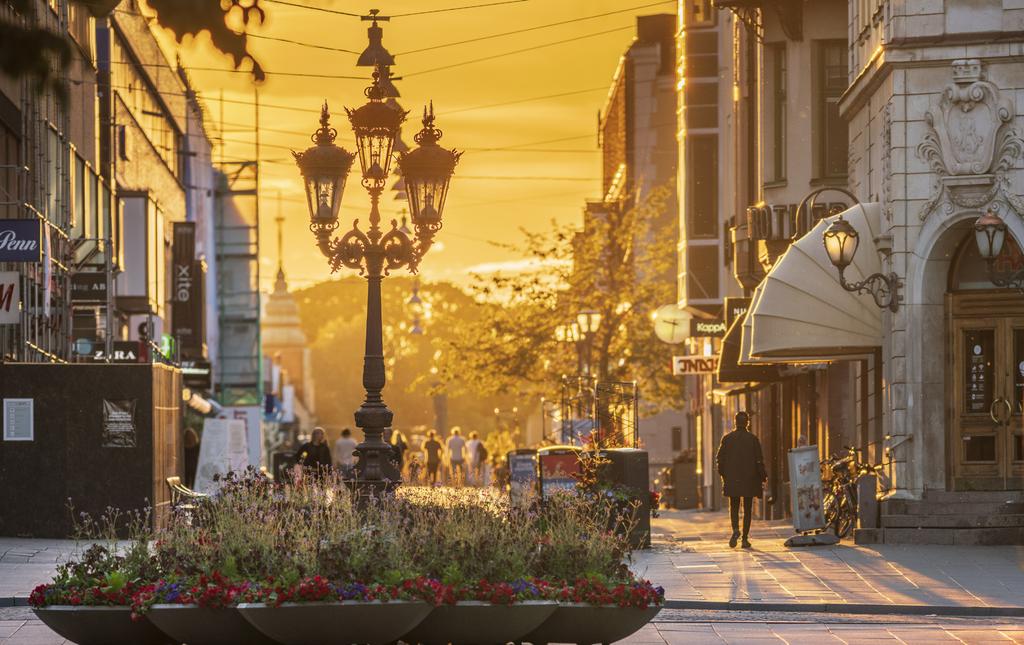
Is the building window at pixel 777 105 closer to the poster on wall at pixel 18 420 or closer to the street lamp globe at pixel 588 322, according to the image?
the street lamp globe at pixel 588 322

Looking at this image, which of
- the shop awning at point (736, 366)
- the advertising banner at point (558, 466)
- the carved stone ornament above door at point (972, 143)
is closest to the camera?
the carved stone ornament above door at point (972, 143)

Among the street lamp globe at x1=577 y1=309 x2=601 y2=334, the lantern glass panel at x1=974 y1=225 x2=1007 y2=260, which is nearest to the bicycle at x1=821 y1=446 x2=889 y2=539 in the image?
the lantern glass panel at x1=974 y1=225 x2=1007 y2=260

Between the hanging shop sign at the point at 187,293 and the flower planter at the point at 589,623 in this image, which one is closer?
the flower planter at the point at 589,623

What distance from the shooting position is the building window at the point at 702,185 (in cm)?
5094

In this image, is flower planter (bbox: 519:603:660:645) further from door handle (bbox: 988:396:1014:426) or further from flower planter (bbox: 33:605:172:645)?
door handle (bbox: 988:396:1014:426)

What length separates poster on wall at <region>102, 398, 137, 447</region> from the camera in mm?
30156

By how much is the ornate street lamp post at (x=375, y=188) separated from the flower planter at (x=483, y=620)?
8.16 m

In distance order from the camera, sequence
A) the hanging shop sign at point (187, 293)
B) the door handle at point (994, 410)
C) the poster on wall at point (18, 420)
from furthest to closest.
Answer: the hanging shop sign at point (187, 293) < the poster on wall at point (18, 420) < the door handle at point (994, 410)

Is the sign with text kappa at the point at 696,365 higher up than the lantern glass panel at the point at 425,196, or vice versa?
the lantern glass panel at the point at 425,196

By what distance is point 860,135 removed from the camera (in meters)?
30.8

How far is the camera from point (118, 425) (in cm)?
3020

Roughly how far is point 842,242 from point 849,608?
856cm

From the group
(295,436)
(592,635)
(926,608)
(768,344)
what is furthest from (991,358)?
(295,436)

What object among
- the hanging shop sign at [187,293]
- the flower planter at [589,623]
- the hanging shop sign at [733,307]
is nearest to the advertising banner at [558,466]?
the hanging shop sign at [733,307]
